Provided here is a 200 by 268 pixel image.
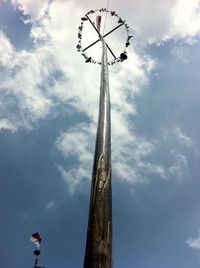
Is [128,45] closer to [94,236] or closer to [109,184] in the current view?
[109,184]

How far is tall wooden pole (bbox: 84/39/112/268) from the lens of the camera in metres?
4.66

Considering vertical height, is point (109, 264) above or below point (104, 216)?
below

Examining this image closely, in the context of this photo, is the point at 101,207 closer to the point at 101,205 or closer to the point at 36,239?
the point at 101,205

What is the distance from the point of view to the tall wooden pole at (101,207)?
4656 mm

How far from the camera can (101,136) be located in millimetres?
6352

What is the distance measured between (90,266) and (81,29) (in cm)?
1225

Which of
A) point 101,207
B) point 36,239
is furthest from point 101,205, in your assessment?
point 36,239

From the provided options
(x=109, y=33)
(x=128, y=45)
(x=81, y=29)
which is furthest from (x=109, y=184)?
(x=81, y=29)

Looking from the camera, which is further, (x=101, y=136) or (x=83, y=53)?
(x=83, y=53)

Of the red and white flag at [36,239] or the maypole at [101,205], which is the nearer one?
the maypole at [101,205]

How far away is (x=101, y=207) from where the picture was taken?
5176mm

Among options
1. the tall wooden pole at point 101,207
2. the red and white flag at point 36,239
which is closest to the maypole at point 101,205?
the tall wooden pole at point 101,207

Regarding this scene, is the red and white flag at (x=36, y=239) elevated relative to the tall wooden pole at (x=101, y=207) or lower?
elevated

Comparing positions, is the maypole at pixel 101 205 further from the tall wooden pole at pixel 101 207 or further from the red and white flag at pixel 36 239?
the red and white flag at pixel 36 239
